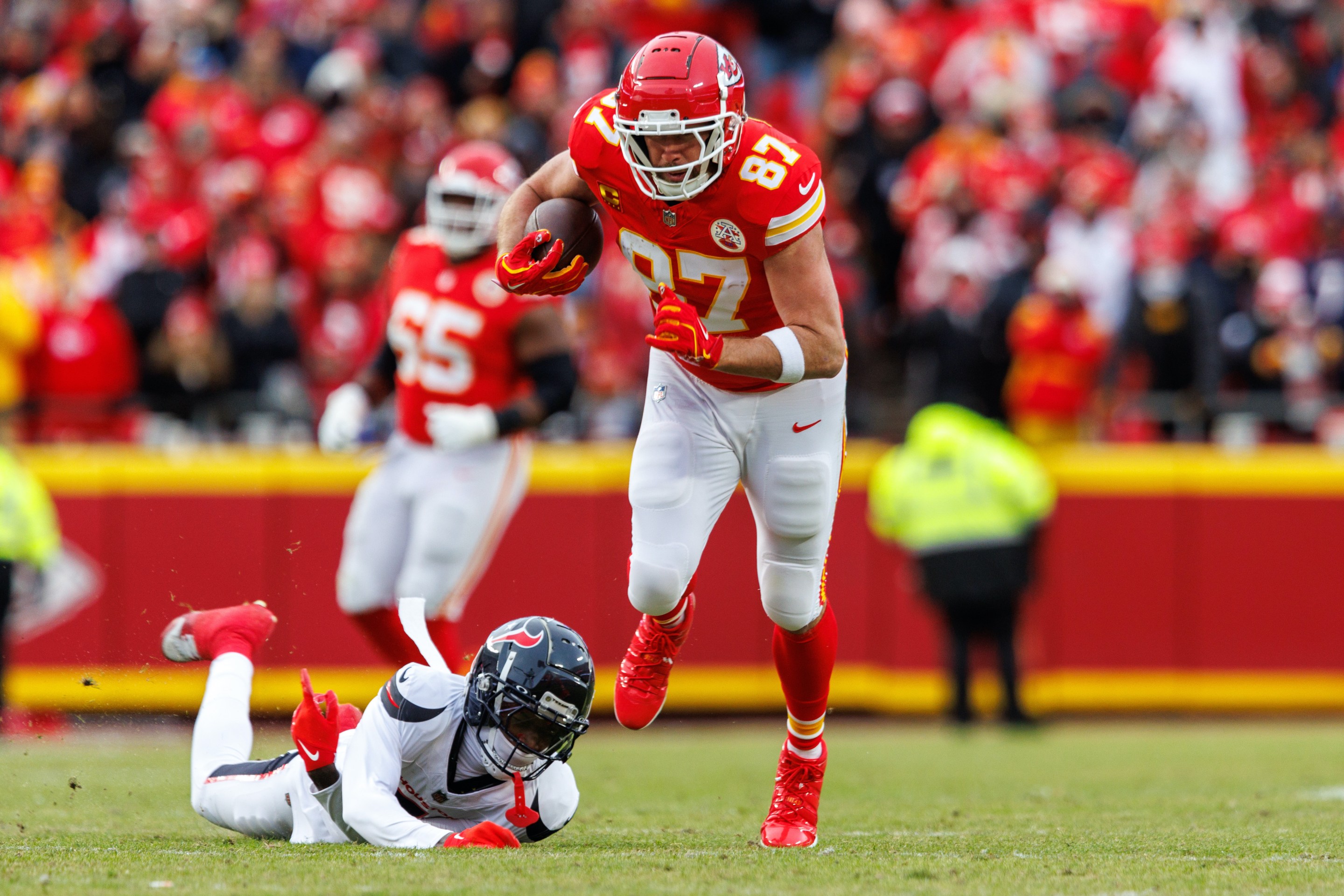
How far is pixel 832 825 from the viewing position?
570cm

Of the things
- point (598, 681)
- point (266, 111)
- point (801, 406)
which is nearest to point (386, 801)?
point (801, 406)

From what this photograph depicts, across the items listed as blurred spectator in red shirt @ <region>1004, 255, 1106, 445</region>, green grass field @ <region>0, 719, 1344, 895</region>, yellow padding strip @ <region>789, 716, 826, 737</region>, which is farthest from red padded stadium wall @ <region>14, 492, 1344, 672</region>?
yellow padding strip @ <region>789, 716, 826, 737</region>

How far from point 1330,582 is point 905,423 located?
99.4 inches

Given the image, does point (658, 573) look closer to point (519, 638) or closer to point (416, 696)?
point (519, 638)

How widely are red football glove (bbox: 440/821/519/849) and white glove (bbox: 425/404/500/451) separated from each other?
233 cm

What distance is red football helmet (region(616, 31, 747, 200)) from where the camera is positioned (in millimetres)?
4625

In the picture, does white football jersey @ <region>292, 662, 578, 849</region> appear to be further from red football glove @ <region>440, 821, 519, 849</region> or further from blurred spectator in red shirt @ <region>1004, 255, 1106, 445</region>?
blurred spectator in red shirt @ <region>1004, 255, 1106, 445</region>

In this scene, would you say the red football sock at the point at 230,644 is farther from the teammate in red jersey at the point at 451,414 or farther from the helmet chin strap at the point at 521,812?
the teammate in red jersey at the point at 451,414

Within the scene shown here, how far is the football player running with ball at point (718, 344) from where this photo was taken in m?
4.67

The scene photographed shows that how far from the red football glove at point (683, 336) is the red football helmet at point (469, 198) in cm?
253

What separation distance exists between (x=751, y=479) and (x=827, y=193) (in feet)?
24.1

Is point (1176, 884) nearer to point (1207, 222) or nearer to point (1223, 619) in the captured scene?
point (1223, 619)

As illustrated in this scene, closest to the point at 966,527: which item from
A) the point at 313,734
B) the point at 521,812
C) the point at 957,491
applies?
the point at 957,491

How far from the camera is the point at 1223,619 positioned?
10188mm
